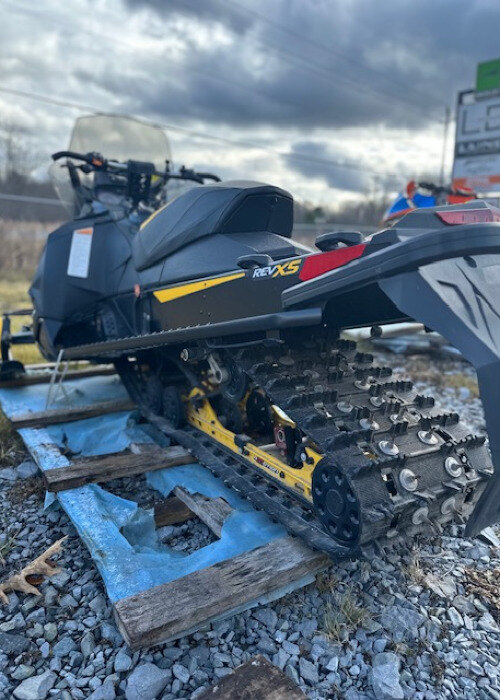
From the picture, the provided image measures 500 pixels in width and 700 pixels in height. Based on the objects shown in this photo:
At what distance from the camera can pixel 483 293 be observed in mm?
2170

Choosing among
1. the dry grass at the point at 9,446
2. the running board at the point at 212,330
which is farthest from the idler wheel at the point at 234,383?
the dry grass at the point at 9,446

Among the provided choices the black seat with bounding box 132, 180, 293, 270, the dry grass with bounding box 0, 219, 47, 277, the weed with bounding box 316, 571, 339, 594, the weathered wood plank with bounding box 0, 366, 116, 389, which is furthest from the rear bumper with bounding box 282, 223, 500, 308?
the dry grass with bounding box 0, 219, 47, 277

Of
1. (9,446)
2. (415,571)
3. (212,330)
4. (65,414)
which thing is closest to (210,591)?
(415,571)

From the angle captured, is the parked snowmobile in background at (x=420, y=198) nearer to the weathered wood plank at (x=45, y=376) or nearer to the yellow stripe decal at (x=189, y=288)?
the weathered wood plank at (x=45, y=376)

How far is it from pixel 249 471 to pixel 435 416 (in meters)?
1.14

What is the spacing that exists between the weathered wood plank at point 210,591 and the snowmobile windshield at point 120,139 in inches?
165

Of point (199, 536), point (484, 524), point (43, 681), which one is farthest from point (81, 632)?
point (484, 524)

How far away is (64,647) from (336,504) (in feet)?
4.18

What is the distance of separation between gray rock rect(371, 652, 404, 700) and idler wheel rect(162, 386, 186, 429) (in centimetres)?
226

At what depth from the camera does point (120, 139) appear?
5.63 m

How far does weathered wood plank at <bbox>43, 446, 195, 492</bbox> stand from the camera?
3344 mm

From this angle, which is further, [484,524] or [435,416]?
[435,416]

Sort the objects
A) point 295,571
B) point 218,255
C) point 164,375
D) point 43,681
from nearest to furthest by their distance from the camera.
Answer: point 43,681, point 295,571, point 218,255, point 164,375

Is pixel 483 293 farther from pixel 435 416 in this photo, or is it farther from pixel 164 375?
pixel 164 375
